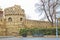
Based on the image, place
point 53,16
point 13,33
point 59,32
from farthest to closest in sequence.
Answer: point 53,16 < point 13,33 < point 59,32

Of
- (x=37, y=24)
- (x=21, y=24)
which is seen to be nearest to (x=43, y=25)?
(x=37, y=24)

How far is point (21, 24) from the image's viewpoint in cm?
3822

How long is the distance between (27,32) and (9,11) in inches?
273

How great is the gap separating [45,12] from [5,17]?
26.2 ft

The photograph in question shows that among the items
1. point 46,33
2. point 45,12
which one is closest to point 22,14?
point 45,12

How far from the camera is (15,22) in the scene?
3884 cm

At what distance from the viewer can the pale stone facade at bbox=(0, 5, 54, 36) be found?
38.0m

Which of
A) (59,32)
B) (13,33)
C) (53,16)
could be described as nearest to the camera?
(59,32)

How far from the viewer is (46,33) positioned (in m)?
34.2

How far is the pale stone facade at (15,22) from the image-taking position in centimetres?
3800

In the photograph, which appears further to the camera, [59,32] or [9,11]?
[9,11]

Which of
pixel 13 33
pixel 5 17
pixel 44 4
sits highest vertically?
pixel 44 4

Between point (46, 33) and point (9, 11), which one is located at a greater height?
point (9, 11)

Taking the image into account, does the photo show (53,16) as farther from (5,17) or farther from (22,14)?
(5,17)
